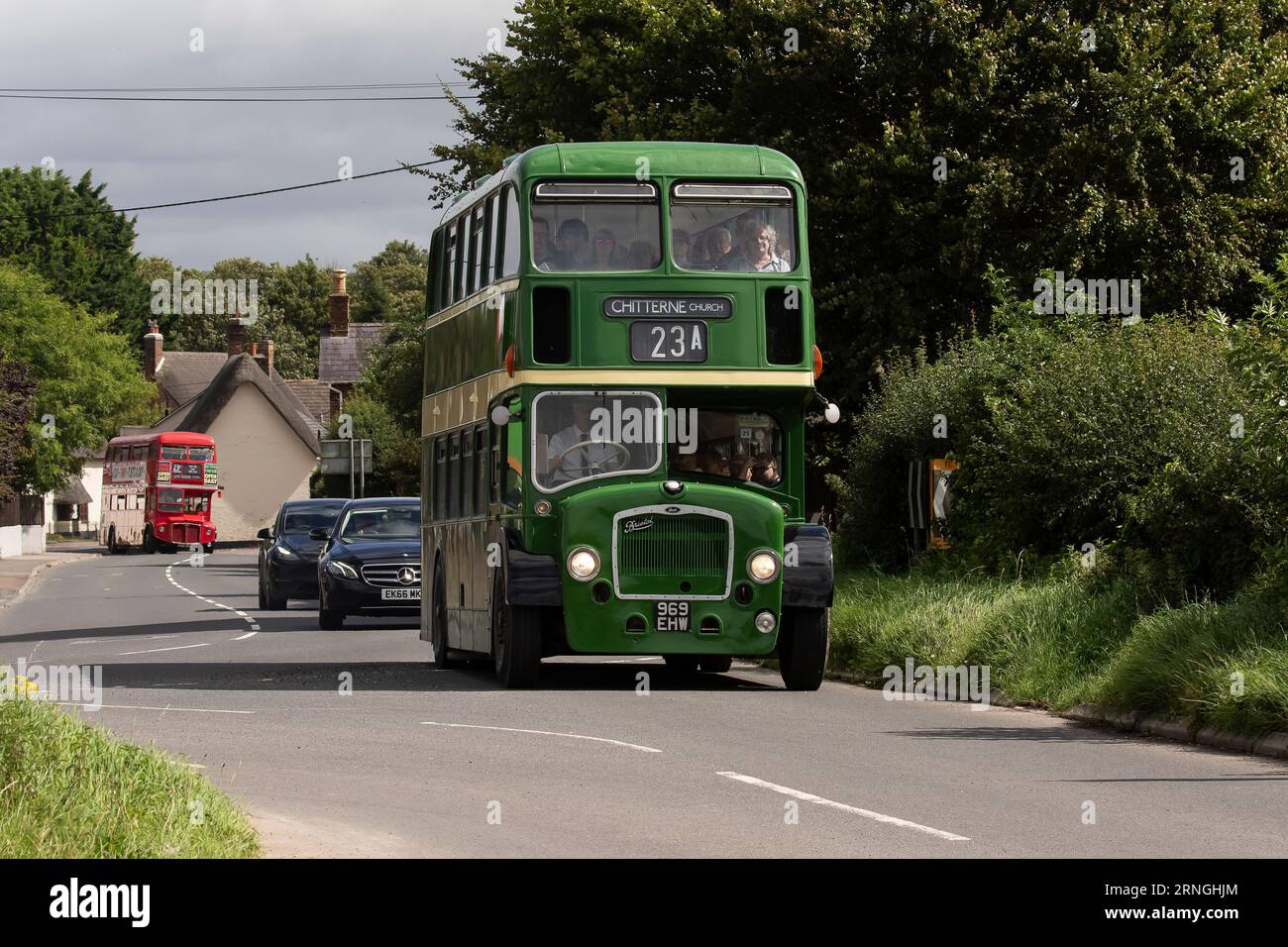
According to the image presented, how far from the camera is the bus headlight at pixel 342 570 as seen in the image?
27.8 meters

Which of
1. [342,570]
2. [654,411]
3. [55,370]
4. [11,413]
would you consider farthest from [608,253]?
[55,370]

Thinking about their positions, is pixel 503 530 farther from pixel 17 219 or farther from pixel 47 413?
pixel 17 219

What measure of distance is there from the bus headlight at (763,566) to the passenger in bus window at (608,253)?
2.67 metres

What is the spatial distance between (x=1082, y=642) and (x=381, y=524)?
13.5 metres

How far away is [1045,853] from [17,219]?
95436 millimetres

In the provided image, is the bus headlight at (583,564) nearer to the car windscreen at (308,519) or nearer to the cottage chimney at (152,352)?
the car windscreen at (308,519)

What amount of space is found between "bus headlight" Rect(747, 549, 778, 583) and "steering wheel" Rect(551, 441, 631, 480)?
1.41 meters

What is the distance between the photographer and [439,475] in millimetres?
22969

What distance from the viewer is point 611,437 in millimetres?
18562

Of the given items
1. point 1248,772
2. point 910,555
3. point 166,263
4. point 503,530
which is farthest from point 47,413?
point 1248,772

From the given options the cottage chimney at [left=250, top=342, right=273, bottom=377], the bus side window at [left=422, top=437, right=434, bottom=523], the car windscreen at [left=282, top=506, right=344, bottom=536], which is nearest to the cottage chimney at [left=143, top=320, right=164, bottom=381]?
the cottage chimney at [left=250, top=342, right=273, bottom=377]

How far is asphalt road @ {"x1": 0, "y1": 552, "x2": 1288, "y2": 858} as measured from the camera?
992 centimetres

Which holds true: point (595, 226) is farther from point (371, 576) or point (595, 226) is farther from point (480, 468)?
point (371, 576)
